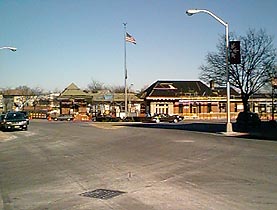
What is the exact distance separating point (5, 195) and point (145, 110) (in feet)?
234

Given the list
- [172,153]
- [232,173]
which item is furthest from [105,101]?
[232,173]

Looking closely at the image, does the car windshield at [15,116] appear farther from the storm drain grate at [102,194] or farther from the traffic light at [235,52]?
the storm drain grate at [102,194]

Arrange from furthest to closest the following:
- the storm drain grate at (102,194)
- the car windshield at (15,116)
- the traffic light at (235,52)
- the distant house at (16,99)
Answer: the distant house at (16,99), the car windshield at (15,116), the traffic light at (235,52), the storm drain grate at (102,194)

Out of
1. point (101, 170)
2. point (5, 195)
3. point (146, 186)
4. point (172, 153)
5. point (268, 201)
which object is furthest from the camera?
point (172, 153)

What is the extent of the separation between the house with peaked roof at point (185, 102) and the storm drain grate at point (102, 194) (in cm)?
6749

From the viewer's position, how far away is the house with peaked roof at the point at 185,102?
3068 inches

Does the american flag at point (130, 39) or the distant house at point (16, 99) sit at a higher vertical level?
the american flag at point (130, 39)

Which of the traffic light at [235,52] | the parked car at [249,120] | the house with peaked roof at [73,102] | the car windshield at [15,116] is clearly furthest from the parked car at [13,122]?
the house with peaked roof at [73,102]

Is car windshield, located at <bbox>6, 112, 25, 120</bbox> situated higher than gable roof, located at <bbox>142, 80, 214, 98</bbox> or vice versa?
gable roof, located at <bbox>142, 80, 214, 98</bbox>

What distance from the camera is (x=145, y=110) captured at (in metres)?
80.2

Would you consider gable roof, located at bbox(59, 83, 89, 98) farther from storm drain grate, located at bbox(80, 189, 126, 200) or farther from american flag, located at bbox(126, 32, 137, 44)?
storm drain grate, located at bbox(80, 189, 126, 200)

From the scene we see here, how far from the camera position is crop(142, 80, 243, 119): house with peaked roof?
256 ft

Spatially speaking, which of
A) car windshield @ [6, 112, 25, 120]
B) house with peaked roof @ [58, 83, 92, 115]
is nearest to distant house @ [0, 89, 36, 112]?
house with peaked roof @ [58, 83, 92, 115]

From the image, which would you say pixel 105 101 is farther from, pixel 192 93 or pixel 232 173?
pixel 232 173
